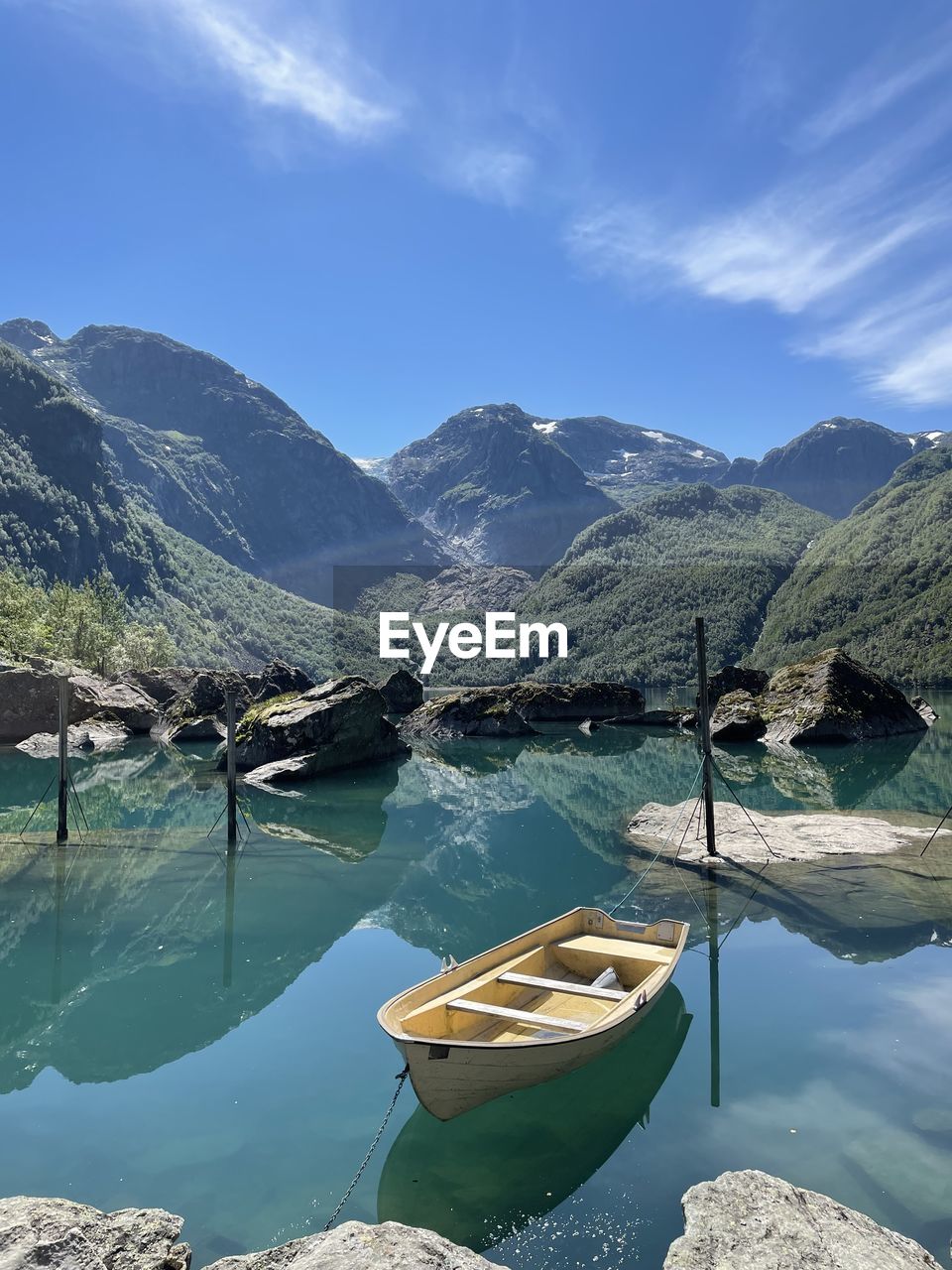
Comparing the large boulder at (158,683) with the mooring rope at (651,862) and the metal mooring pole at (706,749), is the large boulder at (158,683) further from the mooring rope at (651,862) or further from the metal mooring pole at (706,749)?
the metal mooring pole at (706,749)

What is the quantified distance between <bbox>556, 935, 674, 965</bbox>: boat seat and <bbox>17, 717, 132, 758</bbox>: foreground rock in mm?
52145

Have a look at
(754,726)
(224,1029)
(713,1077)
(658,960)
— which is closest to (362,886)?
(224,1029)

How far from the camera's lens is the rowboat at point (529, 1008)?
9.77 metres

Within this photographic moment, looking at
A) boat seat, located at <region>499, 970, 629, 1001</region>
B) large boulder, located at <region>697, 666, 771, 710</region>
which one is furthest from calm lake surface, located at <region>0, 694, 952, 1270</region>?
large boulder, located at <region>697, 666, 771, 710</region>

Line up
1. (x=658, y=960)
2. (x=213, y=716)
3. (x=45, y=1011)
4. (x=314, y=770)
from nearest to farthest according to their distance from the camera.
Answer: (x=658, y=960)
(x=45, y=1011)
(x=314, y=770)
(x=213, y=716)

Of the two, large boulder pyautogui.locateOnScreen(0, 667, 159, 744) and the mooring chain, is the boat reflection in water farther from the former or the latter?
large boulder pyautogui.locateOnScreen(0, 667, 159, 744)

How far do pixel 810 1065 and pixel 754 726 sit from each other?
184 feet

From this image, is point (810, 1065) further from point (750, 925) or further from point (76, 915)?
point (76, 915)

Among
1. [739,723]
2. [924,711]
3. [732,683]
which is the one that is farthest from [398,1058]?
[924,711]

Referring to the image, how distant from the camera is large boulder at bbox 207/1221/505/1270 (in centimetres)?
649

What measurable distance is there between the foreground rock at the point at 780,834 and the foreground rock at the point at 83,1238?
63.0 feet

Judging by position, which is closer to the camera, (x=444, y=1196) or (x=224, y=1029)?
(x=444, y=1196)

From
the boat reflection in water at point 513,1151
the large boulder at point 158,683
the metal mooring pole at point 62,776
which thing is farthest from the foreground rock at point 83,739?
the boat reflection in water at point 513,1151

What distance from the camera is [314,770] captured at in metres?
46.0
